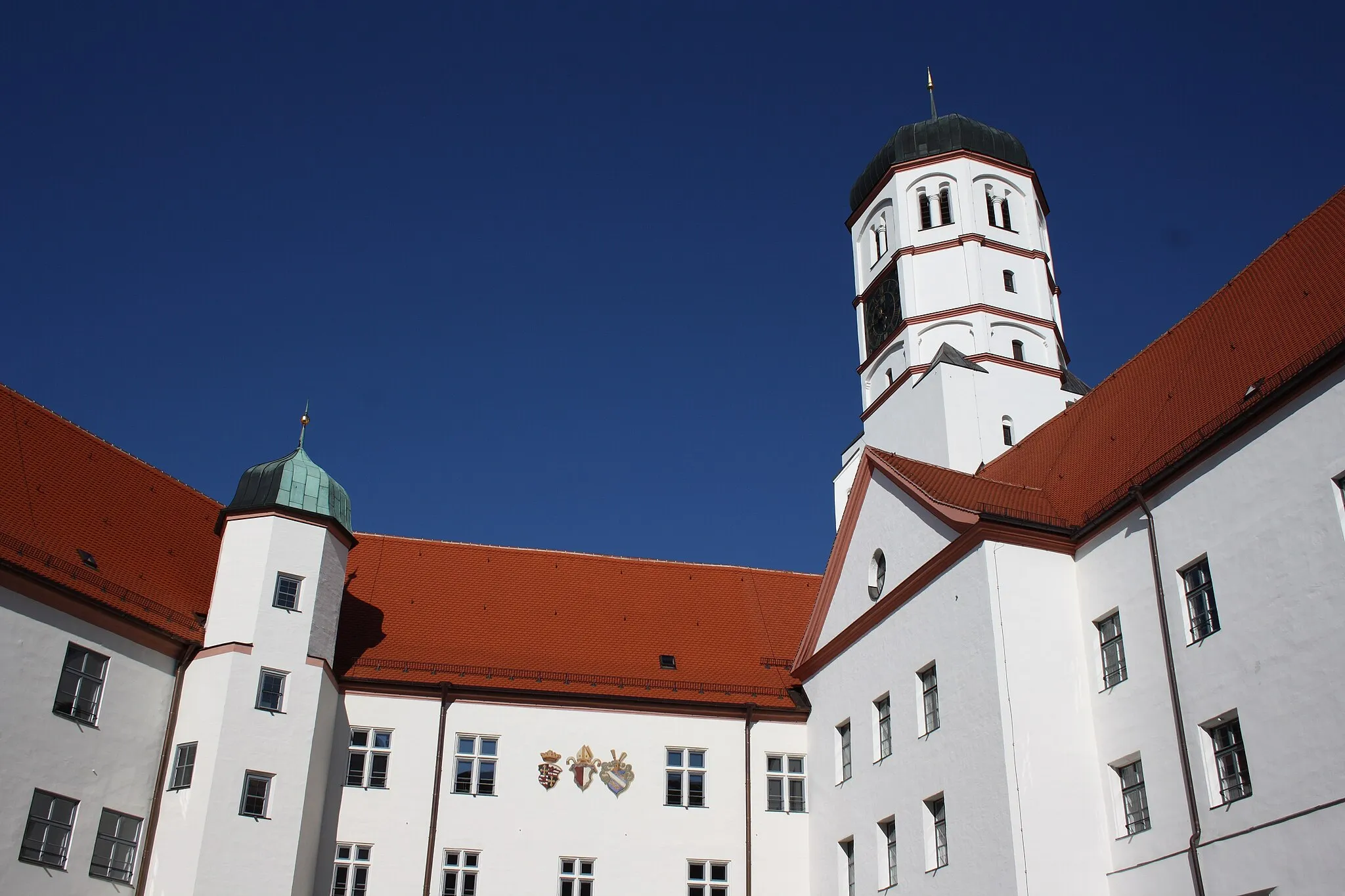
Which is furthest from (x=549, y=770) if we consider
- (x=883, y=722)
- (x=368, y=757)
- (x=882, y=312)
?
(x=882, y=312)

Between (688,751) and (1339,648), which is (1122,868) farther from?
(688,751)

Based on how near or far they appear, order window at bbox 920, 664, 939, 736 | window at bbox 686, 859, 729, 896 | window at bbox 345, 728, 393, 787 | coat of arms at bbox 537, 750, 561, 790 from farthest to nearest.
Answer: coat of arms at bbox 537, 750, 561, 790 → window at bbox 686, 859, 729, 896 → window at bbox 345, 728, 393, 787 → window at bbox 920, 664, 939, 736

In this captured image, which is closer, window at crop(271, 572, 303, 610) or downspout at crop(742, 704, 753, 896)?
window at crop(271, 572, 303, 610)

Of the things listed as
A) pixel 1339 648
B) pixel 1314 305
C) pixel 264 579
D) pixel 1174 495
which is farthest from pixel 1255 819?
pixel 264 579

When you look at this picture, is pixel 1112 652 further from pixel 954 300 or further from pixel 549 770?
pixel 954 300

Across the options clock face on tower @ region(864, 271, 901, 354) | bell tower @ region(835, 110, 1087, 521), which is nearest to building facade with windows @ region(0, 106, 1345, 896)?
bell tower @ region(835, 110, 1087, 521)

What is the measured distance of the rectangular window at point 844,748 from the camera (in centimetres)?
2577

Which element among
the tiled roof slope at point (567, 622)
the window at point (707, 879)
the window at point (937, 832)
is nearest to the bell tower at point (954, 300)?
the tiled roof slope at point (567, 622)

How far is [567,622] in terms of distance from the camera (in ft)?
98.7

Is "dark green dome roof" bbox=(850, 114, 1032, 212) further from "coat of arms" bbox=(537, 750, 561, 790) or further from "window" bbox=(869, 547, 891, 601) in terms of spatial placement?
"coat of arms" bbox=(537, 750, 561, 790)

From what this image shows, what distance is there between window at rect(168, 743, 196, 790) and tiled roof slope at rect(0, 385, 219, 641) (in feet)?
7.01

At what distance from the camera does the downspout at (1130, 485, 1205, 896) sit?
57.3 ft

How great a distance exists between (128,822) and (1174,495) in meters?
18.1

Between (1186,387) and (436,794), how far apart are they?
625 inches
